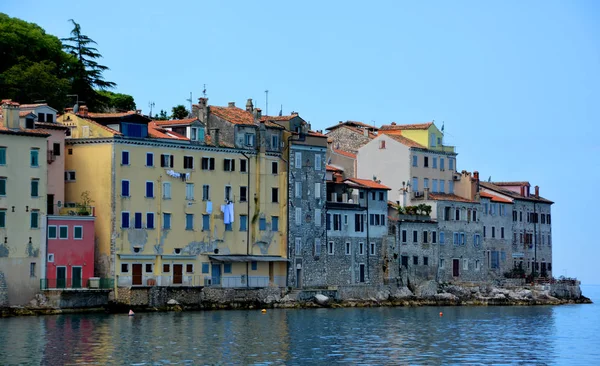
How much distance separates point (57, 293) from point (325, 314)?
17.8 meters

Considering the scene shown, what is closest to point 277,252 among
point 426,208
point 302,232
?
point 302,232

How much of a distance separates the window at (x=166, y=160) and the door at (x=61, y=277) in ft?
34.5

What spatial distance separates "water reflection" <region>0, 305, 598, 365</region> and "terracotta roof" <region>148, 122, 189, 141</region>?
11565 millimetres

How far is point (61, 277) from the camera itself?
7800cm

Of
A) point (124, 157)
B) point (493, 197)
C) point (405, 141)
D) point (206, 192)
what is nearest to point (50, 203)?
point (124, 157)

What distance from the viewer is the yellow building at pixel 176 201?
8244 centimetres

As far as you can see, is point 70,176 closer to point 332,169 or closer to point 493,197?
point 332,169

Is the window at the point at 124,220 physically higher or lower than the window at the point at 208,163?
lower

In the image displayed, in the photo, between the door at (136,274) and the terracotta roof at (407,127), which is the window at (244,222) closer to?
the door at (136,274)

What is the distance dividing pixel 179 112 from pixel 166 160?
2428 centimetres

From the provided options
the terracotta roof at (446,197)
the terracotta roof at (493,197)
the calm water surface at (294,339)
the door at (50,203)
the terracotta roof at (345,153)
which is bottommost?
the calm water surface at (294,339)

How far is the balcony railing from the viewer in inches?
3036

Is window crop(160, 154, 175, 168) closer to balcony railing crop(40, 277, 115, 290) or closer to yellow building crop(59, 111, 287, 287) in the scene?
yellow building crop(59, 111, 287, 287)

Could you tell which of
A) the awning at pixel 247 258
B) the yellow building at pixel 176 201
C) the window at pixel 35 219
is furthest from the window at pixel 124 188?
the awning at pixel 247 258
